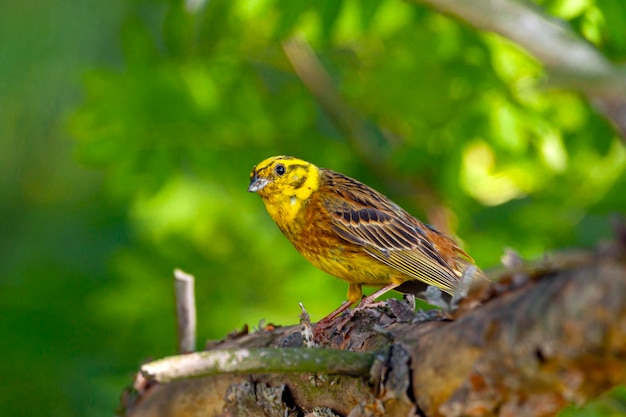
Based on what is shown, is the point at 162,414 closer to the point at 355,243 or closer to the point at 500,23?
the point at 355,243

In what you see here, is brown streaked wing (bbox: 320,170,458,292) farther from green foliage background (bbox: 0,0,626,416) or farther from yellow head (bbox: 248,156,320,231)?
green foliage background (bbox: 0,0,626,416)

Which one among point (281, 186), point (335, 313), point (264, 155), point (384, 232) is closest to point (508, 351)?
point (335, 313)

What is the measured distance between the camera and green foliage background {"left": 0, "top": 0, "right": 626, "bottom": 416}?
5125 millimetres

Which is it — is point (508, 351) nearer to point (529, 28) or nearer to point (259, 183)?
point (529, 28)

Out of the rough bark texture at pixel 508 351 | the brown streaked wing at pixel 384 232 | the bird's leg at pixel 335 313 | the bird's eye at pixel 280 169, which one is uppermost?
the bird's eye at pixel 280 169

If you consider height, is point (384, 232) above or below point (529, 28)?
below

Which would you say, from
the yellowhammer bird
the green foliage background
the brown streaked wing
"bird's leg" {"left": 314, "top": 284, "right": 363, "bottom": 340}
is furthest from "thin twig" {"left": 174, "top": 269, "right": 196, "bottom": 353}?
the green foliage background

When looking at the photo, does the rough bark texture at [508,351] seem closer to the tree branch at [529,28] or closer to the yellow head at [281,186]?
the tree branch at [529,28]

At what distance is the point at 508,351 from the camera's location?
1.71 metres

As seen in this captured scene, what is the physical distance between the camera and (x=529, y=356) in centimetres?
167

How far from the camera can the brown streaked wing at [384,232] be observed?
4.04 m

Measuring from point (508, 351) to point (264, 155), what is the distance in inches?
160

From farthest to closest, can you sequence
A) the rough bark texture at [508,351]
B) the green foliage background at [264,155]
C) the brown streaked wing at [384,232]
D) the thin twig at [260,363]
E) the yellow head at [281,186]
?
the green foliage background at [264,155]
the yellow head at [281,186]
the brown streaked wing at [384,232]
the thin twig at [260,363]
the rough bark texture at [508,351]

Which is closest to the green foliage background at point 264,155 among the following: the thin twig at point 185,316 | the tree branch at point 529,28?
the tree branch at point 529,28
